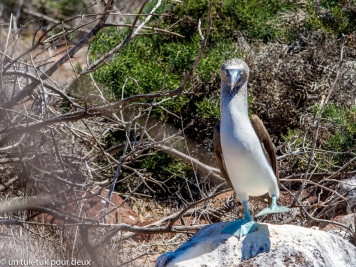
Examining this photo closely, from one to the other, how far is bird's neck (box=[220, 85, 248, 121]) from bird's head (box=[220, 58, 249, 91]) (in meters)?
0.04

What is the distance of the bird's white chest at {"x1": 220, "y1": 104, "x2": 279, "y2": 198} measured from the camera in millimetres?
4703

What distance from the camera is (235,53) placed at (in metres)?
8.80

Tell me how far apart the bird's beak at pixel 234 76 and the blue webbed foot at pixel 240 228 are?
94 cm

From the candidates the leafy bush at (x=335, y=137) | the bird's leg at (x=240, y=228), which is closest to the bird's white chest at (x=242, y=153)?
the bird's leg at (x=240, y=228)

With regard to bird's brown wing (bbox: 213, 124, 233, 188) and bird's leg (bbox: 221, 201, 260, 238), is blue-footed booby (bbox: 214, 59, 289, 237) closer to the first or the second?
bird's leg (bbox: 221, 201, 260, 238)

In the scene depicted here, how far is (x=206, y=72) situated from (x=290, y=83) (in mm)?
1129

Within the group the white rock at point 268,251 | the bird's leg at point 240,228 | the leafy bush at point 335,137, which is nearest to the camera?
the white rock at point 268,251

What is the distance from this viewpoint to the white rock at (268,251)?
14.8ft

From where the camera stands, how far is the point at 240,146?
4.71 m

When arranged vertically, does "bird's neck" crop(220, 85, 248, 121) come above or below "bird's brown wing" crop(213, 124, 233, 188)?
above

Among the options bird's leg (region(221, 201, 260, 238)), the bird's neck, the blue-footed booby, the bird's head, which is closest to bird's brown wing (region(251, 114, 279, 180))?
the blue-footed booby

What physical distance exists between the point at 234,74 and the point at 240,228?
1070 millimetres

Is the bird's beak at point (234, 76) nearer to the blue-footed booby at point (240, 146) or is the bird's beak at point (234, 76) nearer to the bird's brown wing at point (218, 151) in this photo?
the blue-footed booby at point (240, 146)

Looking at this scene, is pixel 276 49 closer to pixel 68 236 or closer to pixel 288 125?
pixel 288 125
